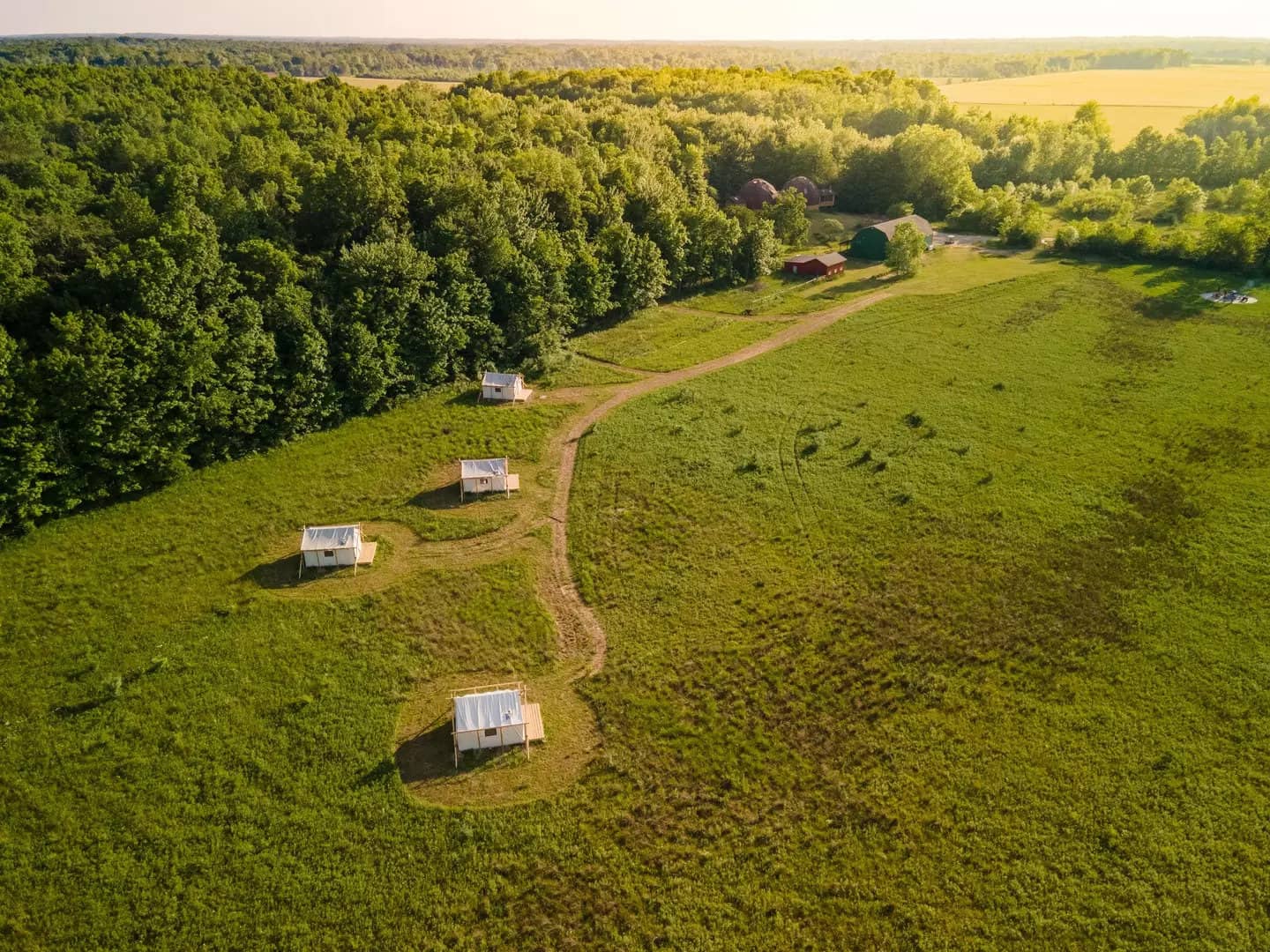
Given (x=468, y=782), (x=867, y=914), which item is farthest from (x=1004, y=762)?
(x=468, y=782)

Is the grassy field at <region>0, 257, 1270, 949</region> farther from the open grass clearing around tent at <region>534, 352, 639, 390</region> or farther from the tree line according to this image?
the open grass clearing around tent at <region>534, 352, 639, 390</region>

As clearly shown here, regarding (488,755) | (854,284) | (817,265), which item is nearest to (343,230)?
(488,755)

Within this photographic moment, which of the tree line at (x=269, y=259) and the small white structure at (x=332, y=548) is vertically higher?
the tree line at (x=269, y=259)

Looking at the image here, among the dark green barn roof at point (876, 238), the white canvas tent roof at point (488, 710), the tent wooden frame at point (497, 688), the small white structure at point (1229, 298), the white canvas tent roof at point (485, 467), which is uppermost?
the dark green barn roof at point (876, 238)

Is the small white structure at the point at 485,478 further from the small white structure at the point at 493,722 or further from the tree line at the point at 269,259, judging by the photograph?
the small white structure at the point at 493,722

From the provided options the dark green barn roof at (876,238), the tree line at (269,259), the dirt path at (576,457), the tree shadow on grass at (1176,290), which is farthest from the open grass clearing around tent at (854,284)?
the tree shadow on grass at (1176,290)

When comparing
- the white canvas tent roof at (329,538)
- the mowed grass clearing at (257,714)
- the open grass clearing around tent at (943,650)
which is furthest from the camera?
the white canvas tent roof at (329,538)

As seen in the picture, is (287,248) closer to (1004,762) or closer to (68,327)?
(68,327)
